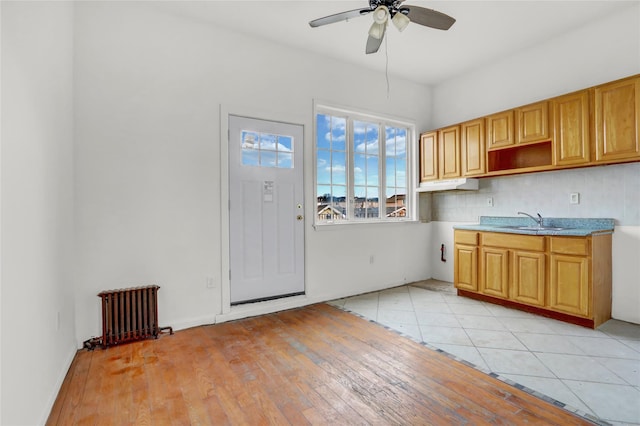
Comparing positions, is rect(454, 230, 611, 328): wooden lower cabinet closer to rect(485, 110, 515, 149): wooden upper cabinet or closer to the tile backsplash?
the tile backsplash

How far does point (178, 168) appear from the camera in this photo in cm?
316

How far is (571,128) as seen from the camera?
3.32 metres

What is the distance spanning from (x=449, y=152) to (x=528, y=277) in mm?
1964

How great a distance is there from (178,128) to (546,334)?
398 cm

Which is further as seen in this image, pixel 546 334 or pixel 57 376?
pixel 546 334

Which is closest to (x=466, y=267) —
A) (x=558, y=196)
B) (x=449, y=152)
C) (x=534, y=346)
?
(x=558, y=196)

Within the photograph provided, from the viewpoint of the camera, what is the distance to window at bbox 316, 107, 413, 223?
4.27 m

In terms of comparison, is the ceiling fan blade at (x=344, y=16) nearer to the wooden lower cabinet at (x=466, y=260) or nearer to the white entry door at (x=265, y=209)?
the white entry door at (x=265, y=209)

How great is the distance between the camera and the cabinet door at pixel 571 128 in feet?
10.6

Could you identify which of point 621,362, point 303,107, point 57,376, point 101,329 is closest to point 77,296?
point 101,329

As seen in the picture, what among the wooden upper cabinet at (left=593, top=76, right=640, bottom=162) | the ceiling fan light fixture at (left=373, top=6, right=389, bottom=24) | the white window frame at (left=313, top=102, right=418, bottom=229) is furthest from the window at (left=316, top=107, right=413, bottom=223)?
the wooden upper cabinet at (left=593, top=76, right=640, bottom=162)

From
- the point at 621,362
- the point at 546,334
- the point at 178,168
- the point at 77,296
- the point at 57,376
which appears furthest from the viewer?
the point at 178,168

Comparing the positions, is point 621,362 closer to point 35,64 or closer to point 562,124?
point 562,124

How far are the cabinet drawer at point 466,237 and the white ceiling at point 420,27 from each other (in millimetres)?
2301
